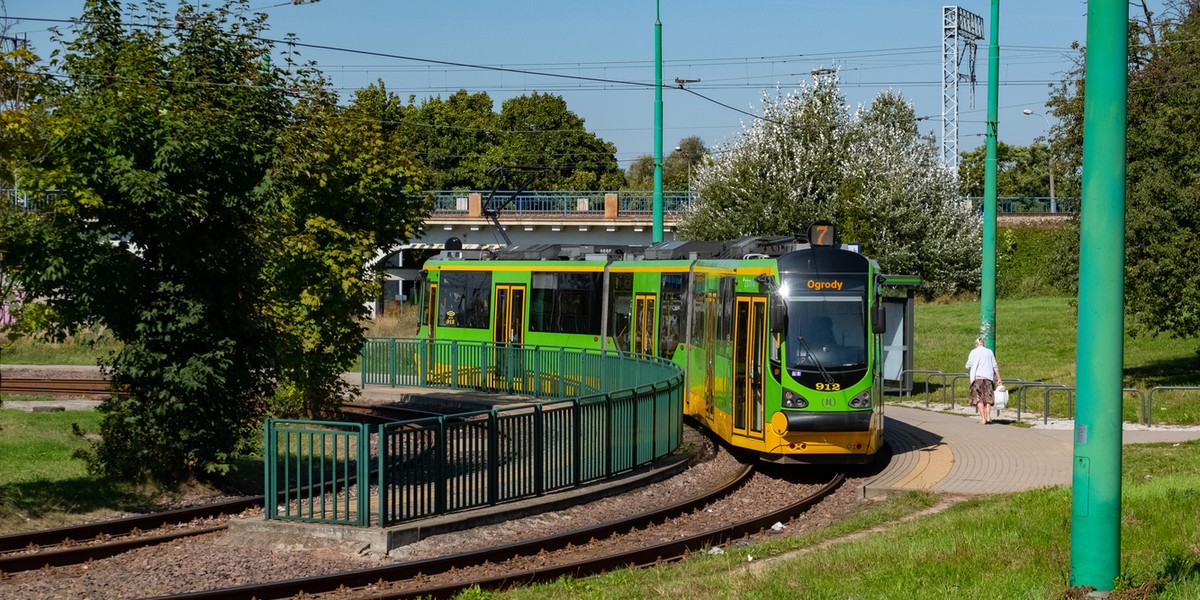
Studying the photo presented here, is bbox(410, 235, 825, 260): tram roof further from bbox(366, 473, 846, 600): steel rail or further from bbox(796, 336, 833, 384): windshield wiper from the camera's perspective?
bbox(366, 473, 846, 600): steel rail

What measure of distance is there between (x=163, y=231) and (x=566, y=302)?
1234 cm

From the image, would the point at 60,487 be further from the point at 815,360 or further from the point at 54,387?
the point at 54,387

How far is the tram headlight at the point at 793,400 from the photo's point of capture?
16.3m

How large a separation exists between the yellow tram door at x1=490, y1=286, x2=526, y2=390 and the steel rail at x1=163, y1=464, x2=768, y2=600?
39.1 feet

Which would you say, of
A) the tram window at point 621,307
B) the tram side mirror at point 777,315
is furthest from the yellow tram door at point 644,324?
the tram side mirror at point 777,315

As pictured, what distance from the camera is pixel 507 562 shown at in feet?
39.3

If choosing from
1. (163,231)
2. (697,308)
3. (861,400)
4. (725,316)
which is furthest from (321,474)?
(697,308)

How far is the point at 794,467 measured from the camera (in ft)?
60.8

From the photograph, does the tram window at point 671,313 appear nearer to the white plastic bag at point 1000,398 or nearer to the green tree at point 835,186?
the white plastic bag at point 1000,398

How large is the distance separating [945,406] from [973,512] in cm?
1355

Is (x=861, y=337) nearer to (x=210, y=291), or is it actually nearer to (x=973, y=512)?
(x=973, y=512)

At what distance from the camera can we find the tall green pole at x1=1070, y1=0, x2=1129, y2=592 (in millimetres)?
7180

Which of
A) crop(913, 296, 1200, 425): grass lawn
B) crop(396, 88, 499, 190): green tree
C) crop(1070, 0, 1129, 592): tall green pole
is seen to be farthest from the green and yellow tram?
crop(396, 88, 499, 190): green tree

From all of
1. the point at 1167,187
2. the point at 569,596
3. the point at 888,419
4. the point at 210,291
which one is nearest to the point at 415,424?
the point at 569,596
